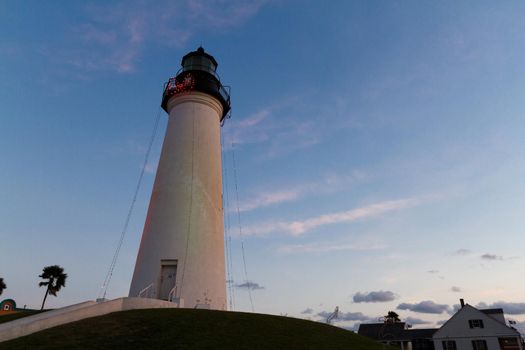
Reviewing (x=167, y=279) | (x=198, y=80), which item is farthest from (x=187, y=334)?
(x=198, y=80)

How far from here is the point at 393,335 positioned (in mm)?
57250

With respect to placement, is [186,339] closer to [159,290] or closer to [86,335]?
[86,335]

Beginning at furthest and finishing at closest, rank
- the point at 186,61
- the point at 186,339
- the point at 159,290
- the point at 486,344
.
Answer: the point at 486,344, the point at 186,61, the point at 159,290, the point at 186,339

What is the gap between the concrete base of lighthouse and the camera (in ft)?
69.2

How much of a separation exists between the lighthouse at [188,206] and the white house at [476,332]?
118ft

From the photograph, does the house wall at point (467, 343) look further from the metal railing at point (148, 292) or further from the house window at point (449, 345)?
the metal railing at point (148, 292)

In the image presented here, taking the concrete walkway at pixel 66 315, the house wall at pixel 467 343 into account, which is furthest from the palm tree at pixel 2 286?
the house wall at pixel 467 343

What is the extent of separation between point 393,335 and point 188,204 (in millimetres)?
48819

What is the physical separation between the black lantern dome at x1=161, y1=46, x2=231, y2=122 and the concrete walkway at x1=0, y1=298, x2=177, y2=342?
15300mm

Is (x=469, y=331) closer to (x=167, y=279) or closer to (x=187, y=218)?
(x=187, y=218)

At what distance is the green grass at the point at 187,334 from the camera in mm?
11898

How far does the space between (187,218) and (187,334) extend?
10097mm

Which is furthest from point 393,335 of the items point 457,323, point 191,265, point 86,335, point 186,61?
point 86,335

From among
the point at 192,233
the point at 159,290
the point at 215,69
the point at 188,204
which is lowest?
the point at 159,290
